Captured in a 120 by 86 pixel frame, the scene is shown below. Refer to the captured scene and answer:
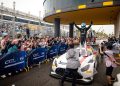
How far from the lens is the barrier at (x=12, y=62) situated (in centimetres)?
722

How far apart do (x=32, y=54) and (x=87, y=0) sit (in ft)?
21.0

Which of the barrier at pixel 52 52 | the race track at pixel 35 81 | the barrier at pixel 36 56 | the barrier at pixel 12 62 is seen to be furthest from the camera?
the barrier at pixel 52 52

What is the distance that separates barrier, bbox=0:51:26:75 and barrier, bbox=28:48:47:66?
2.31 feet

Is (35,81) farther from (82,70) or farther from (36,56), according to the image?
(36,56)

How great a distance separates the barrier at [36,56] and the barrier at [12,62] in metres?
0.70

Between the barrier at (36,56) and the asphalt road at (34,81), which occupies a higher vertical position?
Answer: the barrier at (36,56)

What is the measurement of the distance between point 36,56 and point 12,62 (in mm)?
2409

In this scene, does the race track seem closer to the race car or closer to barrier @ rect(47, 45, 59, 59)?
the race car

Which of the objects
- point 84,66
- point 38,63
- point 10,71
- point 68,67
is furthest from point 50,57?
point 68,67

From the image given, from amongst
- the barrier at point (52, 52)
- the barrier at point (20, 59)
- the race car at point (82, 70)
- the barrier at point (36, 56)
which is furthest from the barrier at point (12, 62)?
the barrier at point (52, 52)

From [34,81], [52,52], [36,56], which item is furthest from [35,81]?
[52,52]

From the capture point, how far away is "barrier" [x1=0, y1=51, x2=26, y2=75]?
23.7 ft

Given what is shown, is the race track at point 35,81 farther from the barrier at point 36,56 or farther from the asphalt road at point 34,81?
the barrier at point 36,56

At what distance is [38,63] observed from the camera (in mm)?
10453
